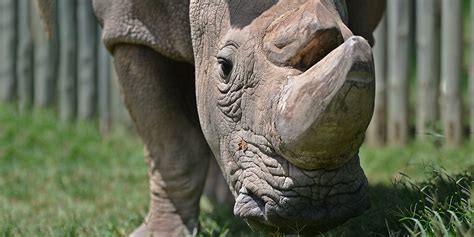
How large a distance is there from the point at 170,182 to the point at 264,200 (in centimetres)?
133

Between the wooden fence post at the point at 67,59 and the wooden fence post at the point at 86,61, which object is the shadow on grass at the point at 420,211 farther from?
the wooden fence post at the point at 67,59

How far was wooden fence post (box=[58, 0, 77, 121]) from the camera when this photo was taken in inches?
319

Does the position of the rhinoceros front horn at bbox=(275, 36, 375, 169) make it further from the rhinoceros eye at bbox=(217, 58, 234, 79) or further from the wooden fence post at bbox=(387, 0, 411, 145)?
the wooden fence post at bbox=(387, 0, 411, 145)

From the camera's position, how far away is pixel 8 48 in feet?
27.7

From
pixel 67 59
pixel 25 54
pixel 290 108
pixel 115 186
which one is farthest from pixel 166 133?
pixel 25 54

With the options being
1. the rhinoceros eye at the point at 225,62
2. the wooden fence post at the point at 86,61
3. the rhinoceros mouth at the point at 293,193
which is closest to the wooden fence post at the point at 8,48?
the wooden fence post at the point at 86,61

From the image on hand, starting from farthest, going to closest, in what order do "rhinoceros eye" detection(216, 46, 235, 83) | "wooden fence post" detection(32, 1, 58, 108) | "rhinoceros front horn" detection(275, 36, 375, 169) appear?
"wooden fence post" detection(32, 1, 58, 108) → "rhinoceros eye" detection(216, 46, 235, 83) → "rhinoceros front horn" detection(275, 36, 375, 169)

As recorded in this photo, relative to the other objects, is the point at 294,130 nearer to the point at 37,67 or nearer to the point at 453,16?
the point at 453,16

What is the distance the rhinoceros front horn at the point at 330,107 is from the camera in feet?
9.62

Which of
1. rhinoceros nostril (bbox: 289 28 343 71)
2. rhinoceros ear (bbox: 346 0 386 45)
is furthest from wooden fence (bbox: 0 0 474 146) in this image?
rhinoceros nostril (bbox: 289 28 343 71)

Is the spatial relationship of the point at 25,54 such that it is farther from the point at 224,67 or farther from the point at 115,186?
the point at 224,67

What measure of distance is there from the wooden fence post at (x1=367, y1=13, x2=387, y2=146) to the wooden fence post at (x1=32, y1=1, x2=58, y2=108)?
269cm

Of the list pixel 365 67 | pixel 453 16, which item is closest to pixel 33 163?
pixel 453 16

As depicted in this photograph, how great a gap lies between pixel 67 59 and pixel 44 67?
242 mm
